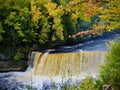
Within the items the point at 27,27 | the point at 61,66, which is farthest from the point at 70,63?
the point at 27,27

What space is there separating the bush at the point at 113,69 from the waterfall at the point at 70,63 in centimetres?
1311

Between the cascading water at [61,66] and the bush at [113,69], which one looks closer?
the bush at [113,69]

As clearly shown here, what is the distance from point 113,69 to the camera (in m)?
7.92

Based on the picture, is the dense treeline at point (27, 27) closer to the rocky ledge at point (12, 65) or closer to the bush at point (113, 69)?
the rocky ledge at point (12, 65)

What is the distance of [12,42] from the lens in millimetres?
27016

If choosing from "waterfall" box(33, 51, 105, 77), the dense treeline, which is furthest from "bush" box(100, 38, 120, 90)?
the dense treeline

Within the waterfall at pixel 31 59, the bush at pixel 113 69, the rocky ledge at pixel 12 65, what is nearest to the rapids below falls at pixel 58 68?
the waterfall at pixel 31 59

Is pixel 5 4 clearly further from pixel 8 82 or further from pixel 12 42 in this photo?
pixel 8 82

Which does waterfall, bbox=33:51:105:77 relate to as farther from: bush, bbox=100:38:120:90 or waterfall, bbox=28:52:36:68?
bush, bbox=100:38:120:90

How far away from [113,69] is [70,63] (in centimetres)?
1478

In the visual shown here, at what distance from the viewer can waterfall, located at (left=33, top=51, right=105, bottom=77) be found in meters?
22.0

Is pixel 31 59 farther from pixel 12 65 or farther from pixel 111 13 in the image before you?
pixel 111 13

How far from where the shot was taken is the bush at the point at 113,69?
7562mm

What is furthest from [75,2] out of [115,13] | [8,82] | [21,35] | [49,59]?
[21,35]
